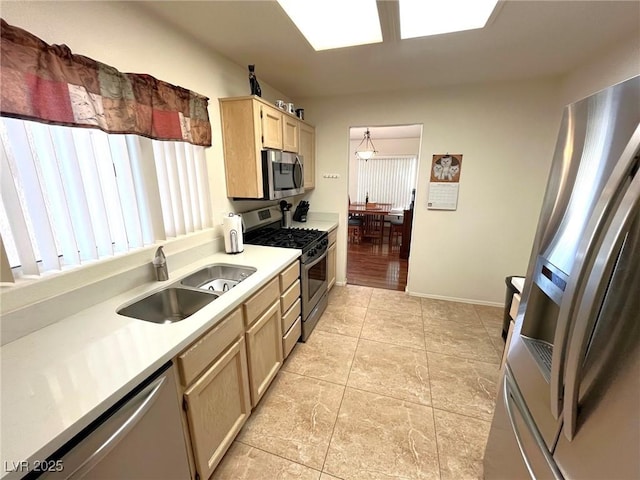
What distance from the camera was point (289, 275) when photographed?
6.55 ft

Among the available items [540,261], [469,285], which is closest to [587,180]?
[540,261]

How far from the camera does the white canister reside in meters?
1.99

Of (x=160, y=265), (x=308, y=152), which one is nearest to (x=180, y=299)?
(x=160, y=265)

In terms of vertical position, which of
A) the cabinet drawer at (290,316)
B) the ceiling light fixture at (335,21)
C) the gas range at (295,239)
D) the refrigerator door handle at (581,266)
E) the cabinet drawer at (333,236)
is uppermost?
the ceiling light fixture at (335,21)

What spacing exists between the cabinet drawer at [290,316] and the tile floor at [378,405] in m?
0.36

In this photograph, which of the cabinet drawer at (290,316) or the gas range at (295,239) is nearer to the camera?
the cabinet drawer at (290,316)

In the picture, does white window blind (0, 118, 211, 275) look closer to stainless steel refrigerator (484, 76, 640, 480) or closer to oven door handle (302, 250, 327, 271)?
oven door handle (302, 250, 327, 271)

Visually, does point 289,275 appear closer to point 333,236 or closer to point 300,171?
point 300,171

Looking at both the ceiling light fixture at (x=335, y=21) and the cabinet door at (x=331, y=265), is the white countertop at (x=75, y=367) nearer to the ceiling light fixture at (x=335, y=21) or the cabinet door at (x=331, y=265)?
the ceiling light fixture at (x=335, y=21)

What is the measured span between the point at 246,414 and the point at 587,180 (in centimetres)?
190

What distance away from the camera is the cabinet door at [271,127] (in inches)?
83.5

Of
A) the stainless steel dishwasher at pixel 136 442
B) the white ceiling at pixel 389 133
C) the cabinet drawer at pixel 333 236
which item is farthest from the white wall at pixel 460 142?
the white ceiling at pixel 389 133

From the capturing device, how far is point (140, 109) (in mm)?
1428

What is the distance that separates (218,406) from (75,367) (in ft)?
2.22
